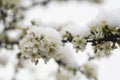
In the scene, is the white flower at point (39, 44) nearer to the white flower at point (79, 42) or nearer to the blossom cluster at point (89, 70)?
the white flower at point (79, 42)

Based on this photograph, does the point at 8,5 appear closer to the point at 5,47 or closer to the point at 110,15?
the point at 5,47

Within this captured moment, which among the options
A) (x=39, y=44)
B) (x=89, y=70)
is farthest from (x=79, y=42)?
(x=89, y=70)

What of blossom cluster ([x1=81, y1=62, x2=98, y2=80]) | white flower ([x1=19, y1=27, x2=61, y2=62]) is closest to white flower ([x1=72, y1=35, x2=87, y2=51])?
white flower ([x1=19, y1=27, x2=61, y2=62])

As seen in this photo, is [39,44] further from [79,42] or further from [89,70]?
[89,70]

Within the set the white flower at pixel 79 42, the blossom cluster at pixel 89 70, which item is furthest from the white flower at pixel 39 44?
the blossom cluster at pixel 89 70

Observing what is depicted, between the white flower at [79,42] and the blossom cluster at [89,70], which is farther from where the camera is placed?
the blossom cluster at [89,70]

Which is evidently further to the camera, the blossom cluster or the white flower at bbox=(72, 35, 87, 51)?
the blossom cluster

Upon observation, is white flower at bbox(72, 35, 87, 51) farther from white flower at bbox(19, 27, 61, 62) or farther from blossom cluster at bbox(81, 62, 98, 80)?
blossom cluster at bbox(81, 62, 98, 80)

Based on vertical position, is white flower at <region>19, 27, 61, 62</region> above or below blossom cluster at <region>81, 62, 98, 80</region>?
above

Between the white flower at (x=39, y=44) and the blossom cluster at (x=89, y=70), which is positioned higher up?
the white flower at (x=39, y=44)
